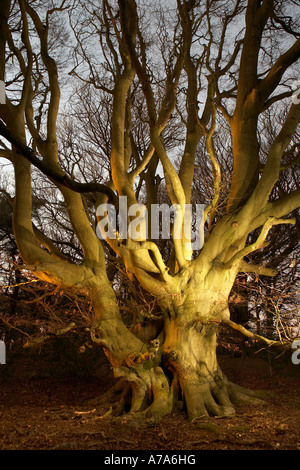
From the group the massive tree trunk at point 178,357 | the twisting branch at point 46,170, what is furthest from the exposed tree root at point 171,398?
the twisting branch at point 46,170

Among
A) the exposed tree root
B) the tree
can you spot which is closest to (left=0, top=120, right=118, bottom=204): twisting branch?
the tree

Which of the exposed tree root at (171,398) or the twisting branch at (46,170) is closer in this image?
the twisting branch at (46,170)

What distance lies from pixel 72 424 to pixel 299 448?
121 inches

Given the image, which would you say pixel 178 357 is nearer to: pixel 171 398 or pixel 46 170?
pixel 171 398

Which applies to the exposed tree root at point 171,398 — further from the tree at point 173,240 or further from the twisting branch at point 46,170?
the twisting branch at point 46,170

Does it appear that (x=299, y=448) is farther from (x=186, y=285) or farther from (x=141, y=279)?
(x=141, y=279)

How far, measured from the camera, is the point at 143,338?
23.4ft

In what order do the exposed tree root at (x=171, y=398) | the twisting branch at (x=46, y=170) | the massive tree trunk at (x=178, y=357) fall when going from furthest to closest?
the massive tree trunk at (x=178, y=357) → the exposed tree root at (x=171, y=398) → the twisting branch at (x=46, y=170)

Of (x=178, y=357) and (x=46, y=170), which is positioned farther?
(x=178, y=357)

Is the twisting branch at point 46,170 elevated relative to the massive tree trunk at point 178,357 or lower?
elevated

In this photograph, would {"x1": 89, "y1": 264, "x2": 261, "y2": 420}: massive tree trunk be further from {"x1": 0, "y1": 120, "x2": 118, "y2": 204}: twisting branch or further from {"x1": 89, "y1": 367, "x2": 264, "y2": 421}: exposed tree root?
{"x1": 0, "y1": 120, "x2": 118, "y2": 204}: twisting branch

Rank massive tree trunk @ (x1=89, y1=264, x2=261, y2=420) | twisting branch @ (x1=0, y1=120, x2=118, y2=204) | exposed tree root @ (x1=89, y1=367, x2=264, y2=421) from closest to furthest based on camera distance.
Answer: twisting branch @ (x1=0, y1=120, x2=118, y2=204) < exposed tree root @ (x1=89, y1=367, x2=264, y2=421) < massive tree trunk @ (x1=89, y1=264, x2=261, y2=420)

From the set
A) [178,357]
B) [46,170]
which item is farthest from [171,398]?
[46,170]

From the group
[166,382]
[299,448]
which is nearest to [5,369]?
[166,382]
